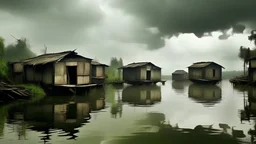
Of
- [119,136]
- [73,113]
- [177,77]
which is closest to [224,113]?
[119,136]

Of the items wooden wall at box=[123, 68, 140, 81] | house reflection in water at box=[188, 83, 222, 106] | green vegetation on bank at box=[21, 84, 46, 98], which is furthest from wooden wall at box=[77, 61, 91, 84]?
wooden wall at box=[123, 68, 140, 81]

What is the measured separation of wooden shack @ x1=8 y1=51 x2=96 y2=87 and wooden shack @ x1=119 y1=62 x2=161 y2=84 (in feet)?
58.2

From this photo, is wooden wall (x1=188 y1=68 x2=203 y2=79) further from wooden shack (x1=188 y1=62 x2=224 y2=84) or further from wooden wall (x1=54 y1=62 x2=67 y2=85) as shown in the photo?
wooden wall (x1=54 y1=62 x2=67 y2=85)

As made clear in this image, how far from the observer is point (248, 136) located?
9.25 metres

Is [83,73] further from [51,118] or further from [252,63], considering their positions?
[252,63]

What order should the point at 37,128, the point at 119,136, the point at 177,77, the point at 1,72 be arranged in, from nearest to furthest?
1. the point at 119,136
2. the point at 37,128
3. the point at 1,72
4. the point at 177,77

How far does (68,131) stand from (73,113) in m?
4.18

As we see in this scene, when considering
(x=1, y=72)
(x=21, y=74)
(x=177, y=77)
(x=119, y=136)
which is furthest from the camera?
(x=177, y=77)

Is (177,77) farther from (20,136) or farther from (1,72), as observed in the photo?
(20,136)

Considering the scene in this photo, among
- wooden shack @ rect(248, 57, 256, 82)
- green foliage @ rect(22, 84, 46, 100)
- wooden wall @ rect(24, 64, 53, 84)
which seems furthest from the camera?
wooden shack @ rect(248, 57, 256, 82)

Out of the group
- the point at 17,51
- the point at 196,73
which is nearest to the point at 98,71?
the point at 196,73

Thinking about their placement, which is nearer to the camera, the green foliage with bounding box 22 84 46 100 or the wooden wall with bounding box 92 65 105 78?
the green foliage with bounding box 22 84 46 100

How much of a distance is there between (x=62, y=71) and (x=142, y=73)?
20888 millimetres

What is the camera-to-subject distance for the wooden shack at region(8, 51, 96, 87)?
2342cm
